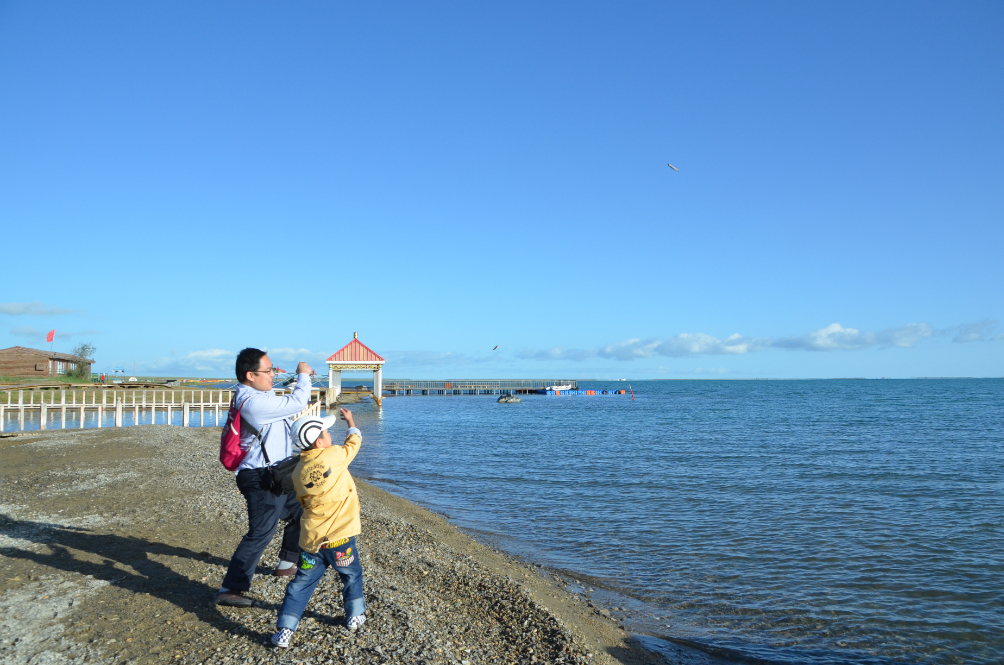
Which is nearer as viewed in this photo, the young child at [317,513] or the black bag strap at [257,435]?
the young child at [317,513]

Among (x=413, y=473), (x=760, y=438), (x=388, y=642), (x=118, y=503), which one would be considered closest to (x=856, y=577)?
(x=388, y=642)

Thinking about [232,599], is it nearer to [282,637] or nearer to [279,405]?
[282,637]

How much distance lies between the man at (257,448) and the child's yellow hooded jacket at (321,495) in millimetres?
559

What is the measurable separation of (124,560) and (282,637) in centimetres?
303

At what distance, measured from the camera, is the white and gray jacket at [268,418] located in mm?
4629

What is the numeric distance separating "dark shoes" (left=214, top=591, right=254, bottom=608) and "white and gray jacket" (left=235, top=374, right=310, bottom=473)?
1035 mm

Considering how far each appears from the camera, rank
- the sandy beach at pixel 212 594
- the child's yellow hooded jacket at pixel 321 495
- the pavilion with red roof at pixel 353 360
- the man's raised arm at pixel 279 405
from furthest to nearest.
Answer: the pavilion with red roof at pixel 353 360
the man's raised arm at pixel 279 405
the sandy beach at pixel 212 594
the child's yellow hooded jacket at pixel 321 495

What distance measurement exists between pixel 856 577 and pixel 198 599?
835 cm

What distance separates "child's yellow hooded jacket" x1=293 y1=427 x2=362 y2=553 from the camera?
4.25 m

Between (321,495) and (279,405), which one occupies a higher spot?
(279,405)

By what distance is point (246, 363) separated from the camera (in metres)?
4.81

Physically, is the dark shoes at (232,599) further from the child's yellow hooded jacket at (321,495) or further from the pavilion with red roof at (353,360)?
the pavilion with red roof at (353,360)

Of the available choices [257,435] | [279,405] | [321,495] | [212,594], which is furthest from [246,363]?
[212,594]

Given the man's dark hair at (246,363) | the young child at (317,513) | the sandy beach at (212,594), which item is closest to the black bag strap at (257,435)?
the man's dark hair at (246,363)
